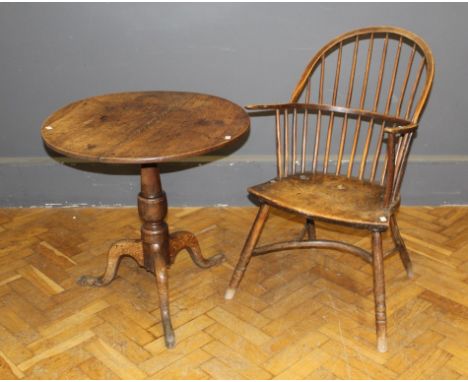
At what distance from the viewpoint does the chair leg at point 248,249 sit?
7.44ft

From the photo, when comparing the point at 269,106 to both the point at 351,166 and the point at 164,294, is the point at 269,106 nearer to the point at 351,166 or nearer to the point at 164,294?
the point at 351,166

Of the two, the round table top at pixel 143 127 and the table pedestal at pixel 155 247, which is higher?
the round table top at pixel 143 127

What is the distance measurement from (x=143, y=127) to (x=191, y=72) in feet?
2.98

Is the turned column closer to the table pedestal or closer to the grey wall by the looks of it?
the table pedestal

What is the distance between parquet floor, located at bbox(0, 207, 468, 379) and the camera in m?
2.04

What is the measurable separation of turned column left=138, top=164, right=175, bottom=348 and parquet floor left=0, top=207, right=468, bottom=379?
89mm

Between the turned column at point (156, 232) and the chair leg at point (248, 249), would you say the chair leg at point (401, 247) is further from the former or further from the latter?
the turned column at point (156, 232)

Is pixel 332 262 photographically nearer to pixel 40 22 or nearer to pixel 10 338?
pixel 10 338

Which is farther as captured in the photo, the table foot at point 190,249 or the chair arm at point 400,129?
the table foot at point 190,249

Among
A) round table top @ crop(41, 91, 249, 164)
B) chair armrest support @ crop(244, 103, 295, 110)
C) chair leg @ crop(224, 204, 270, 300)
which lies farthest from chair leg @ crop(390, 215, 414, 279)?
round table top @ crop(41, 91, 249, 164)

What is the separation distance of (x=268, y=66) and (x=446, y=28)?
33.9 inches

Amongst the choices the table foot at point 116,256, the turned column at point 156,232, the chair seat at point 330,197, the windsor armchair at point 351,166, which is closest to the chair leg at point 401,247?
the windsor armchair at point 351,166

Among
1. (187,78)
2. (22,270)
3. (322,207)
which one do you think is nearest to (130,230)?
(22,270)

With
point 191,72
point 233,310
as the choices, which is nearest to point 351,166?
point 233,310
